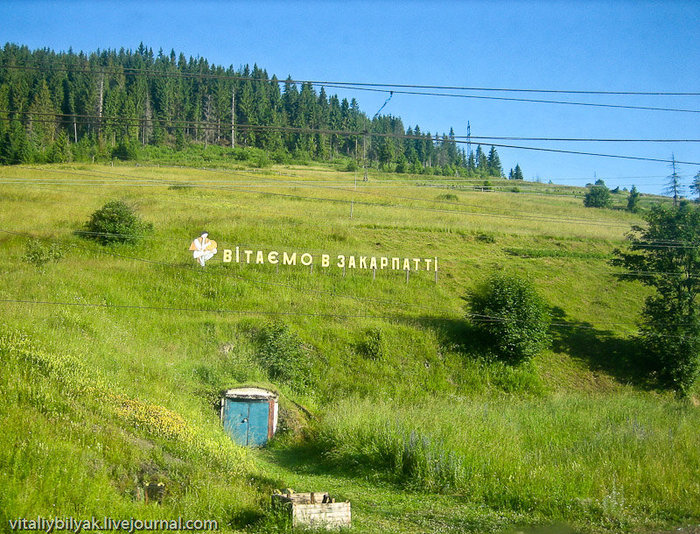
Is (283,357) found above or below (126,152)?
below

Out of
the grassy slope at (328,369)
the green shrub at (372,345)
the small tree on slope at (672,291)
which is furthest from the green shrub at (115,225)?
the small tree on slope at (672,291)

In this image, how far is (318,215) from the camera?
166 feet

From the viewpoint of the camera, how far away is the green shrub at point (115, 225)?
35781 mm

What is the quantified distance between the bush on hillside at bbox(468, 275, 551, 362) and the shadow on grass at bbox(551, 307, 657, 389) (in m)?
1.89

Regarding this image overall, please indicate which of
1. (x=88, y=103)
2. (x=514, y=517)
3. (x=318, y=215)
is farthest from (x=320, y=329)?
(x=88, y=103)

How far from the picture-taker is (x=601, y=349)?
3384 cm

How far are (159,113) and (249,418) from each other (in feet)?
277

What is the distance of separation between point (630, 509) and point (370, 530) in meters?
5.91

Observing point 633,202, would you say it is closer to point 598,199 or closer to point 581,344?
point 598,199

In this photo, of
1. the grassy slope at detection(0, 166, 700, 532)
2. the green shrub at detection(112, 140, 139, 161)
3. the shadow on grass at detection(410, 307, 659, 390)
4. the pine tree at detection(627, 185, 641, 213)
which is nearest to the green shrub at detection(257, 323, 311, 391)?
the grassy slope at detection(0, 166, 700, 532)

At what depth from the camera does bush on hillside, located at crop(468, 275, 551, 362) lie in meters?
29.7

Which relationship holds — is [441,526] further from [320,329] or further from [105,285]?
[105,285]

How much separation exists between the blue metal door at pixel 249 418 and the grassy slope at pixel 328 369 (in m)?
0.65

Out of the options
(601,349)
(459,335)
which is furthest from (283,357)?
(601,349)
